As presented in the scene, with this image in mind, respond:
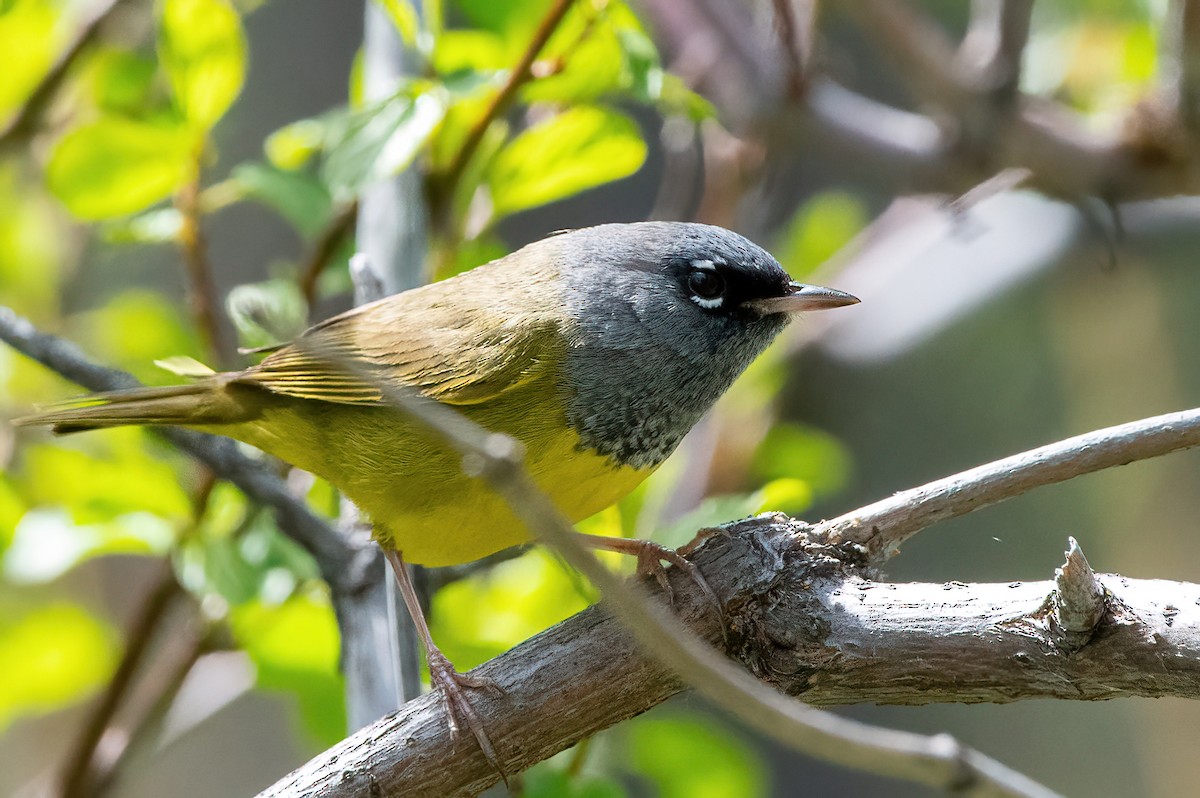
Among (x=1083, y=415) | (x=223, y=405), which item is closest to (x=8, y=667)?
(x=223, y=405)

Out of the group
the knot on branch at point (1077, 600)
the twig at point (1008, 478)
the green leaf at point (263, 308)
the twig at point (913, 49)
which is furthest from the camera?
the twig at point (913, 49)

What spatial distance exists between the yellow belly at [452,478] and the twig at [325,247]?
0.69m

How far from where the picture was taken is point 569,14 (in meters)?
2.55

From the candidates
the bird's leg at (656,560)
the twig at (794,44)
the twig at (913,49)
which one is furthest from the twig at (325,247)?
the twig at (913,49)

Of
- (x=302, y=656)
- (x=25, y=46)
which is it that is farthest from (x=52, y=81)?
(x=302, y=656)

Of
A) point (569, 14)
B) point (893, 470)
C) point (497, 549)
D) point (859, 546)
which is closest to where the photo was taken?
point (859, 546)

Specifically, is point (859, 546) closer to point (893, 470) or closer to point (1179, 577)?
point (893, 470)

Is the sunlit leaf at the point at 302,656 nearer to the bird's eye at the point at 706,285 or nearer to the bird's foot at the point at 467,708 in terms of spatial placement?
the bird's foot at the point at 467,708

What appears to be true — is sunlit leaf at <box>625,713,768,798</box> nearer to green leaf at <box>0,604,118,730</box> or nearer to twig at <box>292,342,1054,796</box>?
green leaf at <box>0,604,118,730</box>

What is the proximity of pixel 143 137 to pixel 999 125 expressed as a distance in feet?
8.71

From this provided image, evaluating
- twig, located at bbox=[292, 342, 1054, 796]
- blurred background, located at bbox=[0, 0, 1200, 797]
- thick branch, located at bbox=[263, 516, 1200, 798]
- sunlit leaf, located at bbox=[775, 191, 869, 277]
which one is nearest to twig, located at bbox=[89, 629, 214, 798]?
blurred background, located at bbox=[0, 0, 1200, 797]

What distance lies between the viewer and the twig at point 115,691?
9.43ft

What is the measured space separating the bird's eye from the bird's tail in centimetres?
107

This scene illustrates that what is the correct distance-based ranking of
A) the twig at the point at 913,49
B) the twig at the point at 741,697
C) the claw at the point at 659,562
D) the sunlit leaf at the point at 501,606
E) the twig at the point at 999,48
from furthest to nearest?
1. the twig at the point at 913,49
2. the twig at the point at 999,48
3. the sunlit leaf at the point at 501,606
4. the claw at the point at 659,562
5. the twig at the point at 741,697
